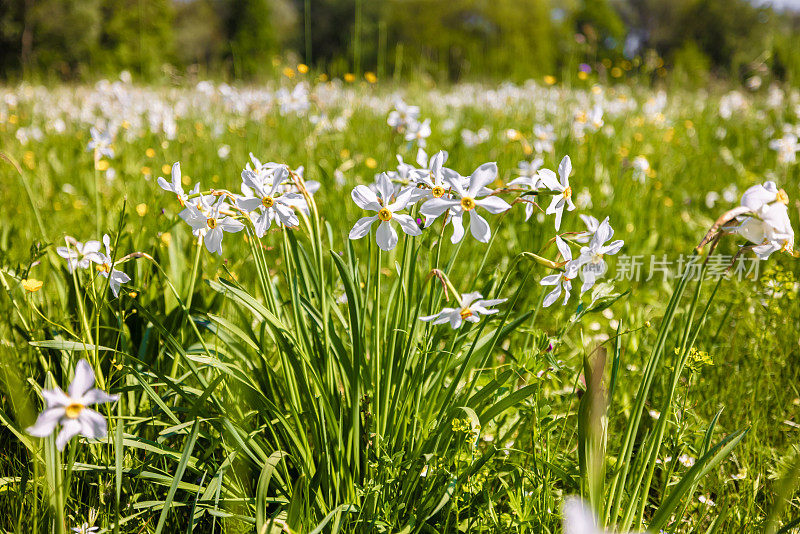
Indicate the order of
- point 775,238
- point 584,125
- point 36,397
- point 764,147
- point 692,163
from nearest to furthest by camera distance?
1. point 775,238
2. point 36,397
3. point 584,125
4. point 692,163
5. point 764,147

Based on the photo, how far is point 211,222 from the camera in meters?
1.17

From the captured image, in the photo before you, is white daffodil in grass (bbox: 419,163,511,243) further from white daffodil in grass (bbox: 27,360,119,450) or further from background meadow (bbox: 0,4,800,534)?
white daffodil in grass (bbox: 27,360,119,450)

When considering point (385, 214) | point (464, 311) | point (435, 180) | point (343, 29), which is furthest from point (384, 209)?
point (343, 29)

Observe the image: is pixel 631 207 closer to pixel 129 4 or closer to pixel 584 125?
pixel 584 125

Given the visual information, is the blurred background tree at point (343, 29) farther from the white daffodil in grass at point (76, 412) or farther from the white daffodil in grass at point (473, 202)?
the white daffodil in grass at point (76, 412)

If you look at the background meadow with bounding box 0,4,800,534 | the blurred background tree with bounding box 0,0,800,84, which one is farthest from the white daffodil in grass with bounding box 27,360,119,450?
the blurred background tree with bounding box 0,0,800,84

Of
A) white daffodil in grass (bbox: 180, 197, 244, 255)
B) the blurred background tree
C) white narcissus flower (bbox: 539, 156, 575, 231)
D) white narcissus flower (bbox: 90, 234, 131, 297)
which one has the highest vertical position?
the blurred background tree

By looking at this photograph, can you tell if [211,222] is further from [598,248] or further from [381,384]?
A: [598,248]

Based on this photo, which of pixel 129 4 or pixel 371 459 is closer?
pixel 371 459

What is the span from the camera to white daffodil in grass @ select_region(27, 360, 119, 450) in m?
0.75

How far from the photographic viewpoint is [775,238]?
2.98ft

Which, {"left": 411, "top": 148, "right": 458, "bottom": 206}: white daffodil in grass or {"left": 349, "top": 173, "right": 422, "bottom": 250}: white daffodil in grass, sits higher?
{"left": 411, "top": 148, "right": 458, "bottom": 206}: white daffodil in grass

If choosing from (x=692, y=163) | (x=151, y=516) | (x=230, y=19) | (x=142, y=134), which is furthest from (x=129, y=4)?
(x=151, y=516)

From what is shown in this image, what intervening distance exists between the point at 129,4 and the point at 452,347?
32127 millimetres
